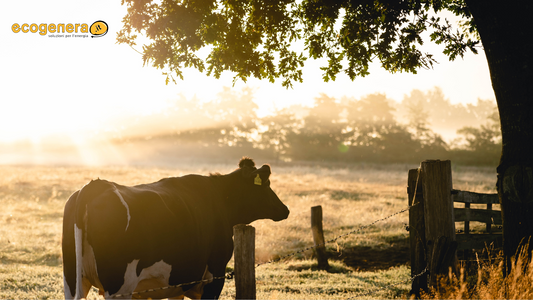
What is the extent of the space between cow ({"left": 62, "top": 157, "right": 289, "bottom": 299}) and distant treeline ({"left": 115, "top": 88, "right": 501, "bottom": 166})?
167ft

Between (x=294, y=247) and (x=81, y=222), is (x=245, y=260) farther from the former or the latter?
(x=294, y=247)

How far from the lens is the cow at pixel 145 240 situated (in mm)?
4242

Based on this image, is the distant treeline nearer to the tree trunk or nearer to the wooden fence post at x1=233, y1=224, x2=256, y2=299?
the tree trunk

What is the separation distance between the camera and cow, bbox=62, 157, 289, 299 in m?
4.24

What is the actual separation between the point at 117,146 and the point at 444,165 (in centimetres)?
6840

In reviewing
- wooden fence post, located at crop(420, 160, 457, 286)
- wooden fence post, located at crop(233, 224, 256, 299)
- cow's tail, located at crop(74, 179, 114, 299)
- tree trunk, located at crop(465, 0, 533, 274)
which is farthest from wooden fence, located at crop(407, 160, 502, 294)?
cow's tail, located at crop(74, 179, 114, 299)

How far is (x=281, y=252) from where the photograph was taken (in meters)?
12.3

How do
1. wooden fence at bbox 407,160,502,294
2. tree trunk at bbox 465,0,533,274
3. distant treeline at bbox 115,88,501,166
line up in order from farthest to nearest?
distant treeline at bbox 115,88,501,166, tree trunk at bbox 465,0,533,274, wooden fence at bbox 407,160,502,294

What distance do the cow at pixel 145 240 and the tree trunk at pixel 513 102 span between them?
3.79m

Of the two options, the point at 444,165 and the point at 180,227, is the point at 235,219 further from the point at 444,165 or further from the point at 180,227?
the point at 444,165

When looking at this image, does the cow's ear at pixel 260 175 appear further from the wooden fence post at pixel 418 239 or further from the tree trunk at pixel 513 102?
the tree trunk at pixel 513 102

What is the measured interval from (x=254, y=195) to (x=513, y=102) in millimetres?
3800

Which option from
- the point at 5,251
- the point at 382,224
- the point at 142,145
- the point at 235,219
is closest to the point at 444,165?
the point at 235,219

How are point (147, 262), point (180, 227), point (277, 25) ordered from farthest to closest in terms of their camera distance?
point (277, 25) < point (180, 227) < point (147, 262)
